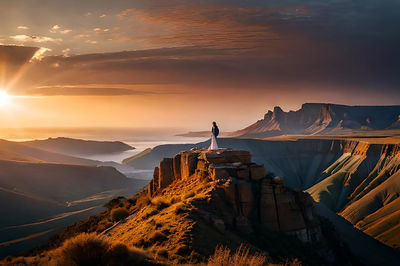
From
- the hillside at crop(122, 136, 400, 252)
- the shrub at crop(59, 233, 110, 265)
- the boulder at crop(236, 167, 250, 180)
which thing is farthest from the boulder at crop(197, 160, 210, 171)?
the hillside at crop(122, 136, 400, 252)

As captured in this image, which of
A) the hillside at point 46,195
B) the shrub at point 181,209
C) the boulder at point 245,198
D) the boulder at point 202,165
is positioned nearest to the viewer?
the shrub at point 181,209

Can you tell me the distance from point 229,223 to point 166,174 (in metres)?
15.6

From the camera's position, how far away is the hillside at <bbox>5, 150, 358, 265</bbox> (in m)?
17.6

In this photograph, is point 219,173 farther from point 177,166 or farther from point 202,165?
point 177,166

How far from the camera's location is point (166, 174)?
36094 mm

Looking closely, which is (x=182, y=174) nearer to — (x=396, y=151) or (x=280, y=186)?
(x=280, y=186)

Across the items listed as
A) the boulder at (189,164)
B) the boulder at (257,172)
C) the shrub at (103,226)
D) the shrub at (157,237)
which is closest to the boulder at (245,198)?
the boulder at (257,172)

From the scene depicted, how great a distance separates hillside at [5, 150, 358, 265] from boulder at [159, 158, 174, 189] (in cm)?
571

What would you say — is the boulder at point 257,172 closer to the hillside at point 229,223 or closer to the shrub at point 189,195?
the hillside at point 229,223

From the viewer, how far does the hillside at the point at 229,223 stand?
1756cm

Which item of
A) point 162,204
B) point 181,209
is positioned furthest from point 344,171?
point 181,209

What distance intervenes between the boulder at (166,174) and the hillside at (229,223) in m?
5.71

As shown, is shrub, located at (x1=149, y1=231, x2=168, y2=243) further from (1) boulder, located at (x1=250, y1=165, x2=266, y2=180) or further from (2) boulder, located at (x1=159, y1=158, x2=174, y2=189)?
(2) boulder, located at (x1=159, y1=158, x2=174, y2=189)

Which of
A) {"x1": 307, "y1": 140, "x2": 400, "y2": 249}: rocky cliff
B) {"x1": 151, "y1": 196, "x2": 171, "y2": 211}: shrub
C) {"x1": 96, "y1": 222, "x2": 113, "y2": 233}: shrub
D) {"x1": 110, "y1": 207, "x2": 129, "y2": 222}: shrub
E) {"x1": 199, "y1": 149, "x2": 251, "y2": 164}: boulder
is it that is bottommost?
{"x1": 307, "y1": 140, "x2": 400, "y2": 249}: rocky cliff
